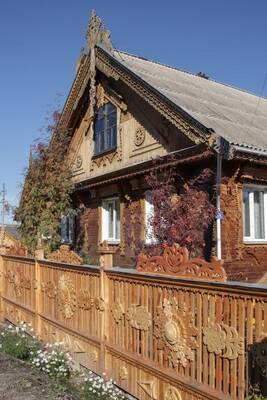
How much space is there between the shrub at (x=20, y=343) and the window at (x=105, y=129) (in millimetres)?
7586

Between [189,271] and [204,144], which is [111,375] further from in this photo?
[204,144]

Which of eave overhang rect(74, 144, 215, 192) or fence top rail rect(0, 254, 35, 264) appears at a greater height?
eave overhang rect(74, 144, 215, 192)

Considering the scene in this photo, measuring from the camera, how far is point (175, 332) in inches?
191

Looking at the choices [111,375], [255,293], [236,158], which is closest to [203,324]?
[255,293]

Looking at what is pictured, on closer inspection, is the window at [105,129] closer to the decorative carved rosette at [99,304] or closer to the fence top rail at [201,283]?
the decorative carved rosette at [99,304]

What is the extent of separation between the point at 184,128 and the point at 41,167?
22.3ft

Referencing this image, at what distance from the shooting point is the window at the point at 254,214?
1185 centimetres

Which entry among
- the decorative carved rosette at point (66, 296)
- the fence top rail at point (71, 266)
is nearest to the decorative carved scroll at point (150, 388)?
the fence top rail at point (71, 266)

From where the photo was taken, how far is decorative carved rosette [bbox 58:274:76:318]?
752 centimetres

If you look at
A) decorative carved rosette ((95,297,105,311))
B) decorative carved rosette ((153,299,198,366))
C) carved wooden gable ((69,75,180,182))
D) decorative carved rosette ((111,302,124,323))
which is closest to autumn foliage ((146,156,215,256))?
carved wooden gable ((69,75,180,182))

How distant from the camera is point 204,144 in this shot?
34.8ft

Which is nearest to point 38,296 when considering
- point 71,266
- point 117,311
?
point 71,266

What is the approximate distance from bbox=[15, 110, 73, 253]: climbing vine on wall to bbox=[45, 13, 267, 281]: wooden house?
84 cm

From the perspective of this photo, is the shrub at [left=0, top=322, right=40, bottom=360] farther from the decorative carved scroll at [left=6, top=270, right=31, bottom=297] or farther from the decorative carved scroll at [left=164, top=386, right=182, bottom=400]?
the decorative carved scroll at [left=164, top=386, right=182, bottom=400]
